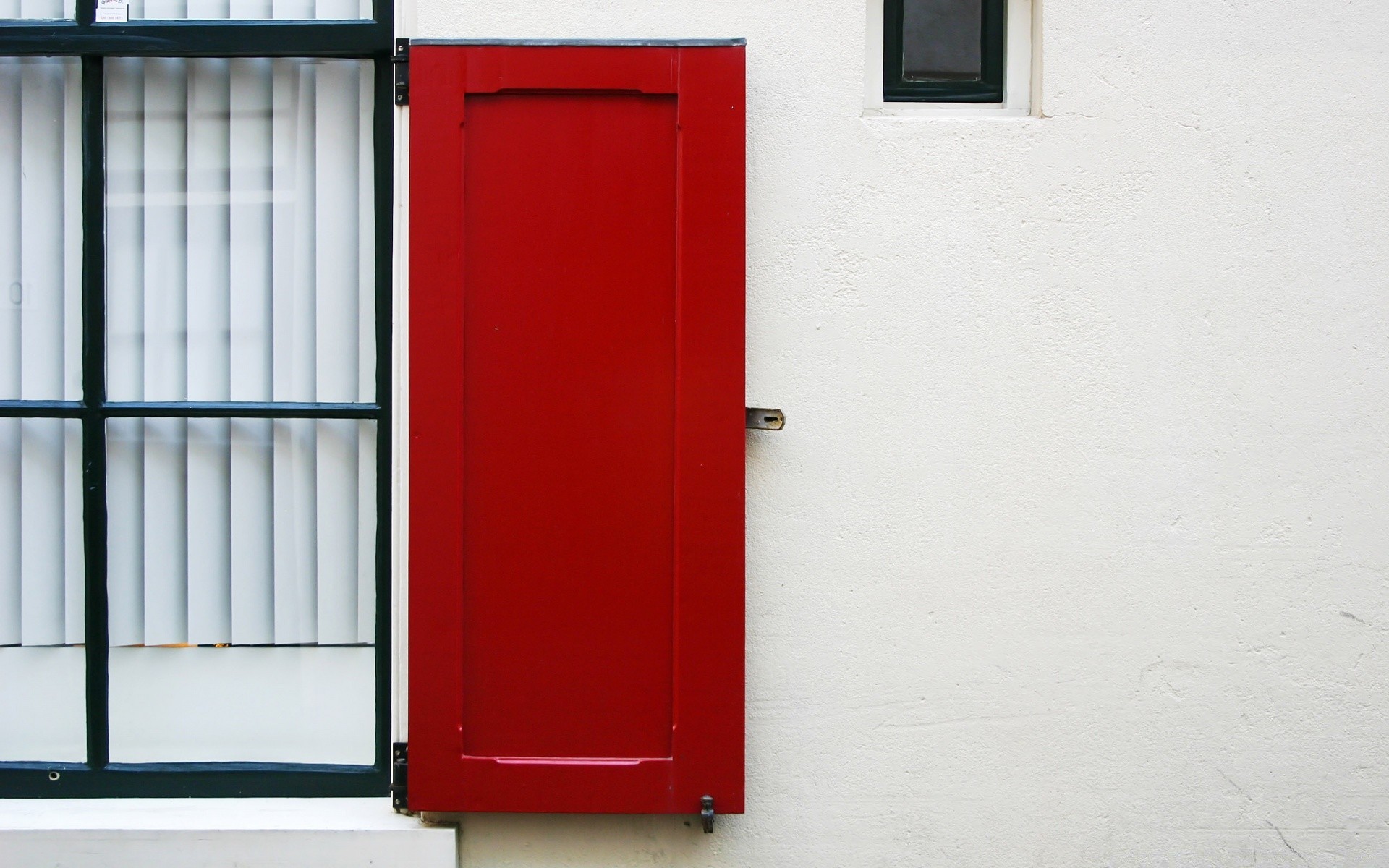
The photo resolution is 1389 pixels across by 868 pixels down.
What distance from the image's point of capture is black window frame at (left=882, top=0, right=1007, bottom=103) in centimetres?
214

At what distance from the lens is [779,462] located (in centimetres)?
208

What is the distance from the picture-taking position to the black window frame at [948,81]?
2137 mm

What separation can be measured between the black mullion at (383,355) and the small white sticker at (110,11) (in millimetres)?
595

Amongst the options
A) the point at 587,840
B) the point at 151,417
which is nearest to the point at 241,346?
the point at 151,417

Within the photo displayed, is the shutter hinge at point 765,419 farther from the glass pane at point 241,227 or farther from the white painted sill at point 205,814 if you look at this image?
the white painted sill at point 205,814

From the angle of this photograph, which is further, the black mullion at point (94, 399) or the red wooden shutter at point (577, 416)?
the black mullion at point (94, 399)

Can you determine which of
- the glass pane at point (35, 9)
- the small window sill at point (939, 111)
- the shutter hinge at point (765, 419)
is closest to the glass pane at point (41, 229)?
the glass pane at point (35, 9)

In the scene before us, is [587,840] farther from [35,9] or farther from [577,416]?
[35,9]

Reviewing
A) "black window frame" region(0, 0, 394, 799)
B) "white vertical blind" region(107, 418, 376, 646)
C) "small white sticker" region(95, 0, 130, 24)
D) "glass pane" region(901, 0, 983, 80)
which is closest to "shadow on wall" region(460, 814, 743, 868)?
"black window frame" region(0, 0, 394, 799)

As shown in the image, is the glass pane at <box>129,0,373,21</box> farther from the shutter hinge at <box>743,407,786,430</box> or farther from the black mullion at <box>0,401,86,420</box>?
the shutter hinge at <box>743,407,786,430</box>

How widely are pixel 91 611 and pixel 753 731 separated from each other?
1562 millimetres

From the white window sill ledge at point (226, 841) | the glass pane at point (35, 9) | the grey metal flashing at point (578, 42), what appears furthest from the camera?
the glass pane at point (35, 9)

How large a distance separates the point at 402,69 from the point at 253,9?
47 cm

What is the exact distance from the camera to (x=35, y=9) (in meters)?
2.20
